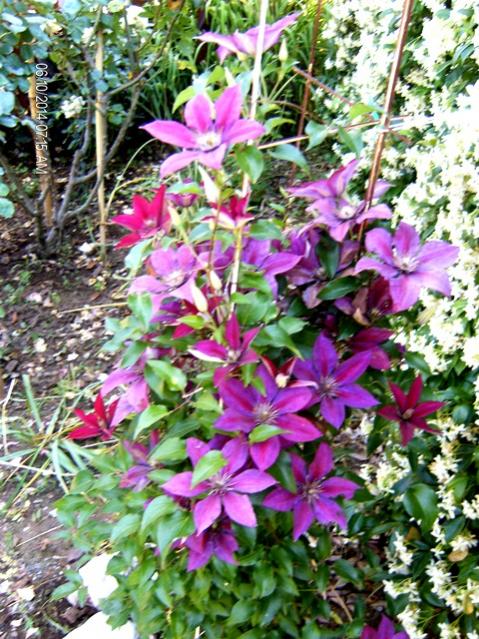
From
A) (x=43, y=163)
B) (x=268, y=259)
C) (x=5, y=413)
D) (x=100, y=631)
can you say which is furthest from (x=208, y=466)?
(x=43, y=163)

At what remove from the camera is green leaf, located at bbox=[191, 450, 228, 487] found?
823mm

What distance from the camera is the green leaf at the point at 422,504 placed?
3.66 feet

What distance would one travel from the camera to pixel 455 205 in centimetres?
125

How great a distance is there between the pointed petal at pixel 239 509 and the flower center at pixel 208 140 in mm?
459

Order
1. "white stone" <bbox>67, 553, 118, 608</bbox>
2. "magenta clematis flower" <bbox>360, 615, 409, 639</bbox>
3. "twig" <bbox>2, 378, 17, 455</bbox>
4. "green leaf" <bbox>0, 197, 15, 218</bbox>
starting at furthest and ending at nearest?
"twig" <bbox>2, 378, 17, 455</bbox>
"green leaf" <bbox>0, 197, 15, 218</bbox>
"white stone" <bbox>67, 553, 118, 608</bbox>
"magenta clematis flower" <bbox>360, 615, 409, 639</bbox>

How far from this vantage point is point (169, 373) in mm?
896

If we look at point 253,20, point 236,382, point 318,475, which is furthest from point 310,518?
point 253,20

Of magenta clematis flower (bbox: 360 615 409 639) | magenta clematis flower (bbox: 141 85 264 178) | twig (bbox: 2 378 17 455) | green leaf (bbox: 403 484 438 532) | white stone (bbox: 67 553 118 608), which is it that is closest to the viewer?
magenta clematis flower (bbox: 141 85 264 178)

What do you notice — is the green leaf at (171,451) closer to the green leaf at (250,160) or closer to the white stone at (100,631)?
the green leaf at (250,160)

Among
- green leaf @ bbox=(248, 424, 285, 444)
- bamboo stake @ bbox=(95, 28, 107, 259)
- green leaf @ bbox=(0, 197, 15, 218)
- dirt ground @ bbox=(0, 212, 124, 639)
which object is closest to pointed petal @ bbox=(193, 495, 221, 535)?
green leaf @ bbox=(248, 424, 285, 444)

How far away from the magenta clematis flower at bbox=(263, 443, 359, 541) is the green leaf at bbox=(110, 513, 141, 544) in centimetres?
22

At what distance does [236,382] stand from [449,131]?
905 millimetres

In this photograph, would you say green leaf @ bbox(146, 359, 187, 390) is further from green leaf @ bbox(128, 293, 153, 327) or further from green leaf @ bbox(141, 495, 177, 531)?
green leaf @ bbox(141, 495, 177, 531)

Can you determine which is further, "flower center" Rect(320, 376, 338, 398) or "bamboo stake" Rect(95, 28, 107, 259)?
"bamboo stake" Rect(95, 28, 107, 259)
